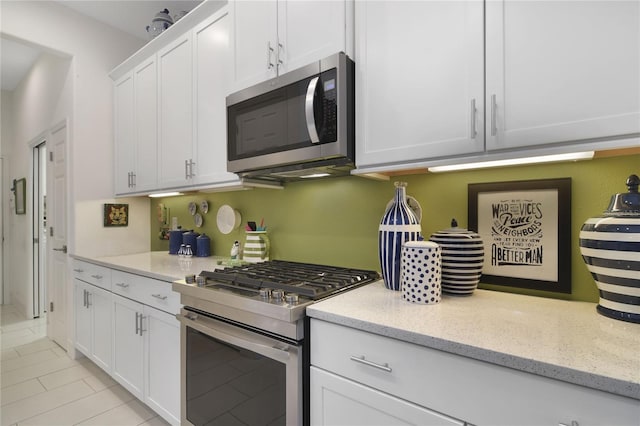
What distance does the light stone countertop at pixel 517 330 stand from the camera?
614mm

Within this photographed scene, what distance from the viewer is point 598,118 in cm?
82

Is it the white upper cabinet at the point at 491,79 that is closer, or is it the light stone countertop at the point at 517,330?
the light stone countertop at the point at 517,330

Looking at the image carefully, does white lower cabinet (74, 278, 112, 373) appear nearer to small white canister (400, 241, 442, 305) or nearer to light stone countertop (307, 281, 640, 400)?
light stone countertop (307, 281, 640, 400)

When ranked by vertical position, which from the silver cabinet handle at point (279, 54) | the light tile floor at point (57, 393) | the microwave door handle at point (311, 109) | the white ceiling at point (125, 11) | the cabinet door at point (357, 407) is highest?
the white ceiling at point (125, 11)

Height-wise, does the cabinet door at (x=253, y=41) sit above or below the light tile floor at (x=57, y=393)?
above

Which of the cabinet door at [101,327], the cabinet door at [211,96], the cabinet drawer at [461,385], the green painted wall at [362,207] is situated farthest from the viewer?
the cabinet door at [101,327]

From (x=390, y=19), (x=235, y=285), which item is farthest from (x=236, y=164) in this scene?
(x=390, y=19)

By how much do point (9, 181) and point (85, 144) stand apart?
8.98 feet

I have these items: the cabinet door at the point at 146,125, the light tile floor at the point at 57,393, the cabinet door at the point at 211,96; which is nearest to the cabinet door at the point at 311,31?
the cabinet door at the point at 211,96

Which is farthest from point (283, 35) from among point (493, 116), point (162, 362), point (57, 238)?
point (57, 238)

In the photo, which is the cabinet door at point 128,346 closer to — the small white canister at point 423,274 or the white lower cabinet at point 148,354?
the white lower cabinet at point 148,354

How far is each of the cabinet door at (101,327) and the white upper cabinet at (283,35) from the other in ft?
5.88

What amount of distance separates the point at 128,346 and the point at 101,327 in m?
0.50

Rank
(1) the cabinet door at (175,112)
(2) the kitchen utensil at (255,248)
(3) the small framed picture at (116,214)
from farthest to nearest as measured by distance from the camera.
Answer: (3) the small framed picture at (116,214) < (1) the cabinet door at (175,112) < (2) the kitchen utensil at (255,248)
